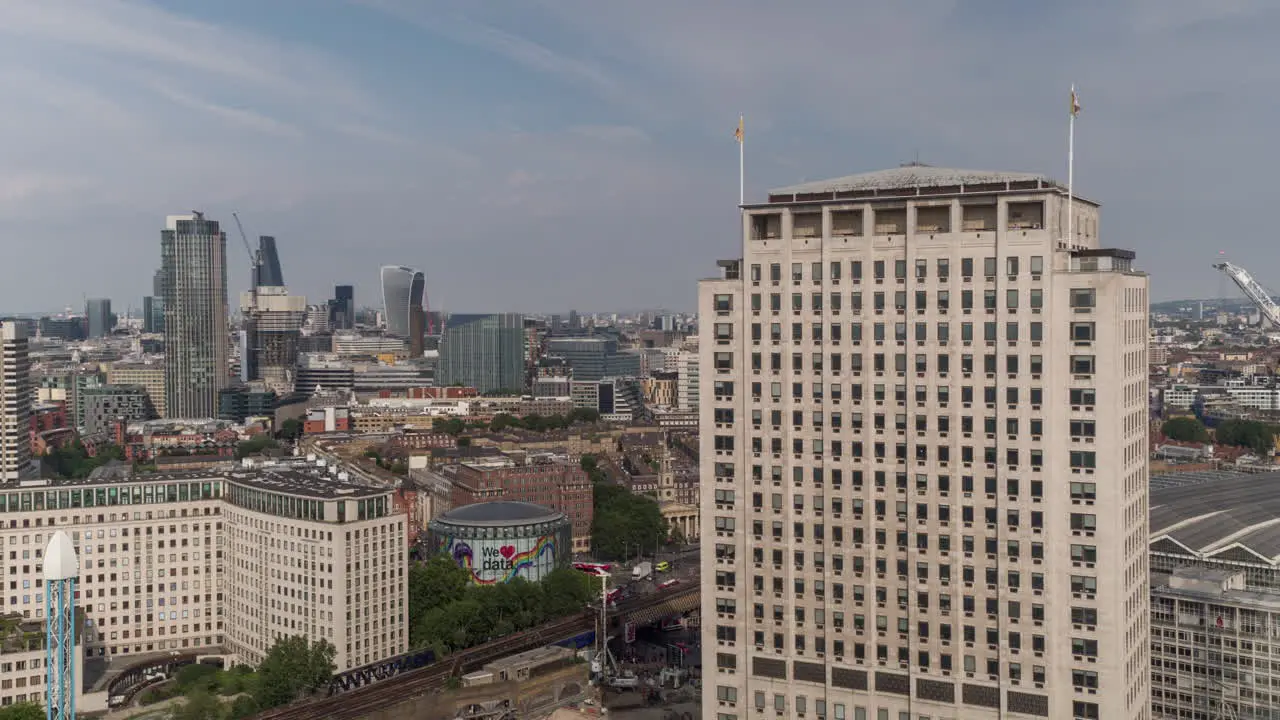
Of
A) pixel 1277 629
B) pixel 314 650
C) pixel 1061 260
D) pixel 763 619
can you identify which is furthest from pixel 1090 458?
pixel 314 650

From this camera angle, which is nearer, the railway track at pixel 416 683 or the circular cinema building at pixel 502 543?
the railway track at pixel 416 683

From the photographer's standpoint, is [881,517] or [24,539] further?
[24,539]

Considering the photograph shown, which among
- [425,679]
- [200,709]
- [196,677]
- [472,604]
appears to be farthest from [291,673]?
[472,604]

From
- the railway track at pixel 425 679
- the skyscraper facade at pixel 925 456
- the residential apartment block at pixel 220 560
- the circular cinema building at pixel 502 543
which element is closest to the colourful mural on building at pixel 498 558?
the circular cinema building at pixel 502 543

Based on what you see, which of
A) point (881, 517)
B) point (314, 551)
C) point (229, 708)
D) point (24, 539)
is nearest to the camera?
point (881, 517)

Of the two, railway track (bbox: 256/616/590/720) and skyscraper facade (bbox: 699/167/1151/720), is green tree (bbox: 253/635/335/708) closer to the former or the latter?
railway track (bbox: 256/616/590/720)

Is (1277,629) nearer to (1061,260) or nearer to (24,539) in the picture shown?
(1061,260)

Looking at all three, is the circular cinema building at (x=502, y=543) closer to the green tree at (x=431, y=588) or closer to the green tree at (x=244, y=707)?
the green tree at (x=431, y=588)
